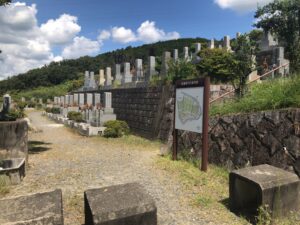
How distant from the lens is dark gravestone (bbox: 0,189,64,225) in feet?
9.64

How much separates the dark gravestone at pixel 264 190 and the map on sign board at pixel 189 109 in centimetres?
235

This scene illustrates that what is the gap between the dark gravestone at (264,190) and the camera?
405 cm

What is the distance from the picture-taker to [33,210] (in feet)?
10.3

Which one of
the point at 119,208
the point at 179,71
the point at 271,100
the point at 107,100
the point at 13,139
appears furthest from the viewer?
the point at 107,100

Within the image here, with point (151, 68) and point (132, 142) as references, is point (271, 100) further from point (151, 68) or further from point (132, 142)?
point (151, 68)

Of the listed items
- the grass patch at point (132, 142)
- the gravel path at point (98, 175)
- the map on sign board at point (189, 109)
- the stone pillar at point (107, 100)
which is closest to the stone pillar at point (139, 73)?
the stone pillar at point (107, 100)

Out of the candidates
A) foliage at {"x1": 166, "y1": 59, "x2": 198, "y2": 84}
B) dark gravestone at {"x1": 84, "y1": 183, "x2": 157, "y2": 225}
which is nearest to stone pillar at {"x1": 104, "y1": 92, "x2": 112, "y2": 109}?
foliage at {"x1": 166, "y1": 59, "x2": 198, "y2": 84}

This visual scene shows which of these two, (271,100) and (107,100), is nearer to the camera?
(271,100)

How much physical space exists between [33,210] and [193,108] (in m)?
4.68

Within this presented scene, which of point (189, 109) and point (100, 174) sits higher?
point (189, 109)

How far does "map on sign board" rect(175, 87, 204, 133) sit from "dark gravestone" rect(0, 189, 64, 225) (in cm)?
404

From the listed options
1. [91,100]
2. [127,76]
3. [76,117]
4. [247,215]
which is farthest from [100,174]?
[127,76]

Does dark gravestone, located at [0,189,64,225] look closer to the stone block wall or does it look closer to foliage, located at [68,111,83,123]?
the stone block wall

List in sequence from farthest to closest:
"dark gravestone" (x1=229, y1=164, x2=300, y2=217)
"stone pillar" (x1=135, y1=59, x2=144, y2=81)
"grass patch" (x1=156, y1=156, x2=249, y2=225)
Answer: "stone pillar" (x1=135, y1=59, x2=144, y2=81) → "grass patch" (x1=156, y1=156, x2=249, y2=225) → "dark gravestone" (x1=229, y1=164, x2=300, y2=217)
